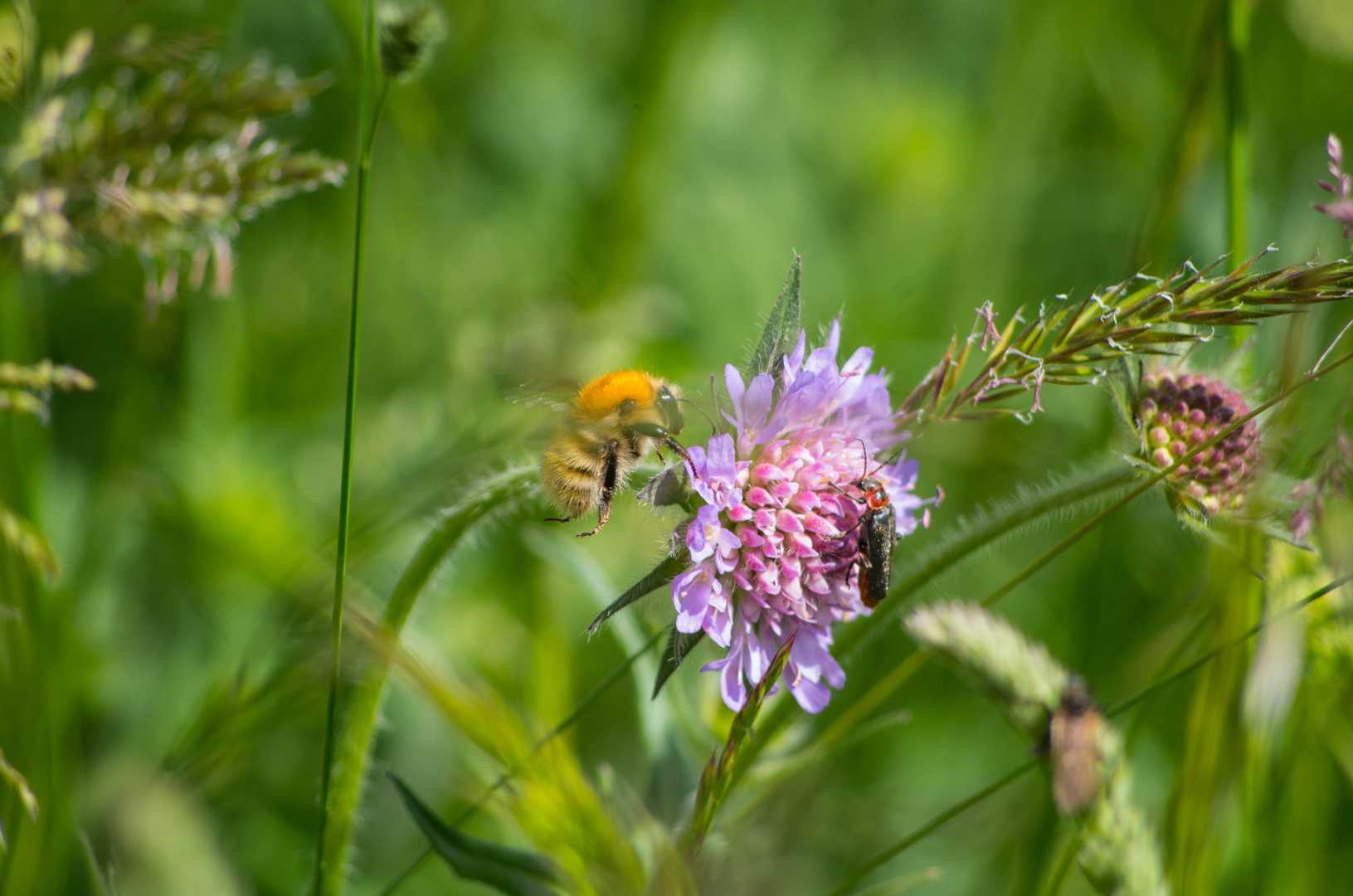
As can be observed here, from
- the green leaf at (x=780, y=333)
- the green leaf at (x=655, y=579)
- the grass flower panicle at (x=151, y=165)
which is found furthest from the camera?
the grass flower panicle at (x=151, y=165)

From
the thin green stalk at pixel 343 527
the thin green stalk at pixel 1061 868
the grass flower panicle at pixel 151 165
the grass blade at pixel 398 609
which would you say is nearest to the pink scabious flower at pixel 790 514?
the grass blade at pixel 398 609

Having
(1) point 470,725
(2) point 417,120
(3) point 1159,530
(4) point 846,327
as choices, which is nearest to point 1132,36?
(4) point 846,327

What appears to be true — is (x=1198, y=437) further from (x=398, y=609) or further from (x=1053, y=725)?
(x=398, y=609)

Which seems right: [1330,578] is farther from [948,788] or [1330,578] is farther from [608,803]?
[608,803]

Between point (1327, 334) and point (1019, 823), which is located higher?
point (1327, 334)

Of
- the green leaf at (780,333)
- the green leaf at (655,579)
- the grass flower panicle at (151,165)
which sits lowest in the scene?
the green leaf at (655,579)

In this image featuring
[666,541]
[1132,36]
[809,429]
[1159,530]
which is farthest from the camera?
[1132,36]

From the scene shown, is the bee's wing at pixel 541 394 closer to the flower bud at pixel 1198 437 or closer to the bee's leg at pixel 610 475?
the bee's leg at pixel 610 475
